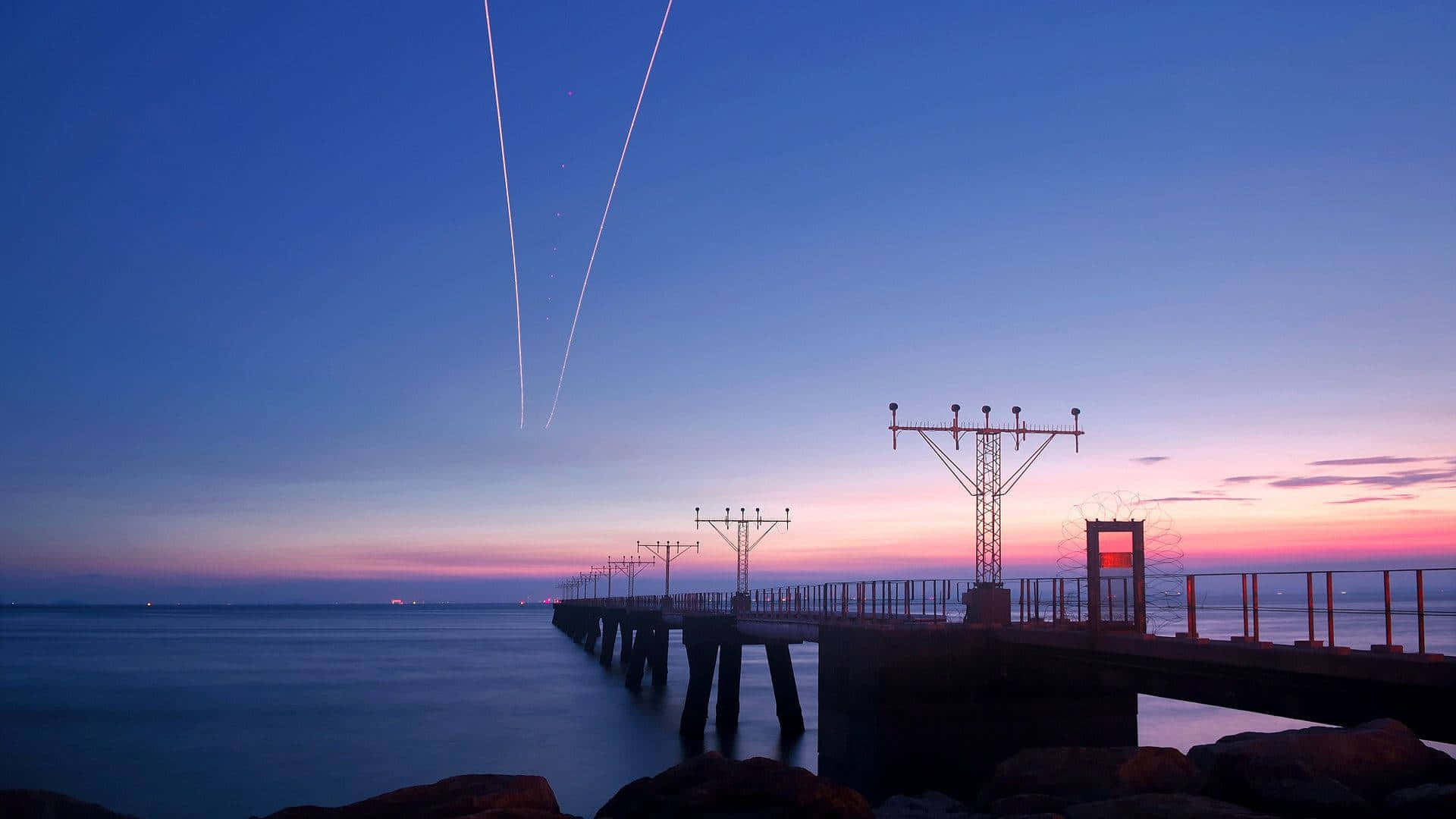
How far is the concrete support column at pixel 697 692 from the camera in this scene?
48.6m

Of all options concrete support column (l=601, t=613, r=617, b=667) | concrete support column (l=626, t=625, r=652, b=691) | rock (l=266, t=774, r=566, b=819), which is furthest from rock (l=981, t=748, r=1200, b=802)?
concrete support column (l=601, t=613, r=617, b=667)

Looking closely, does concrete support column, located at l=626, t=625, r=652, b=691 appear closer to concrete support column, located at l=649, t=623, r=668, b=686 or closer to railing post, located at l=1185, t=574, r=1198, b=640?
concrete support column, located at l=649, t=623, r=668, b=686

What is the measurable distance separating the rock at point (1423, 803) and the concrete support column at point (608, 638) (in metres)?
94.1

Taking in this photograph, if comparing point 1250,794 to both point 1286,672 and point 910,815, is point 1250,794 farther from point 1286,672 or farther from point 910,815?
point 910,815

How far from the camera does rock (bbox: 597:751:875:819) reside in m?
15.0

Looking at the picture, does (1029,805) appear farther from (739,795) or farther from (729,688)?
(729,688)

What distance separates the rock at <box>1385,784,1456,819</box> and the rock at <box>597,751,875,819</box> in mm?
6674

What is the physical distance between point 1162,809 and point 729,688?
1522 inches

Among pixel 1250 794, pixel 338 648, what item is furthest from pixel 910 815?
pixel 338 648

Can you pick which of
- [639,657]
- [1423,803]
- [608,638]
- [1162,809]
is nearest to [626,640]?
[608,638]

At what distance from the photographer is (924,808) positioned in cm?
2102

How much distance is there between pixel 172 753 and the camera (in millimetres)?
46312

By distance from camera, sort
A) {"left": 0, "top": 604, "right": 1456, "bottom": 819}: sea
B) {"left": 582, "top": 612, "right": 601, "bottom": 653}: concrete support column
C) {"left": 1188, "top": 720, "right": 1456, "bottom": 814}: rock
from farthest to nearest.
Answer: {"left": 582, "top": 612, "right": 601, "bottom": 653}: concrete support column < {"left": 0, "top": 604, "right": 1456, "bottom": 819}: sea < {"left": 1188, "top": 720, "right": 1456, "bottom": 814}: rock

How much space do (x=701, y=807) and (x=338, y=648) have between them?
139 meters
